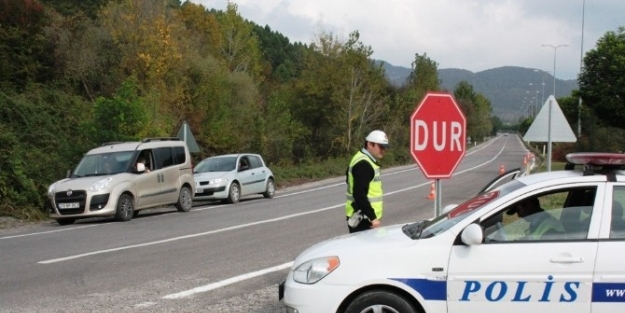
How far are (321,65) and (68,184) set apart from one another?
43.9 m

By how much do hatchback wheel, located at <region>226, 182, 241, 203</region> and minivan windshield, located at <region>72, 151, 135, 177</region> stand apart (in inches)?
191

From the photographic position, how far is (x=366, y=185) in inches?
286

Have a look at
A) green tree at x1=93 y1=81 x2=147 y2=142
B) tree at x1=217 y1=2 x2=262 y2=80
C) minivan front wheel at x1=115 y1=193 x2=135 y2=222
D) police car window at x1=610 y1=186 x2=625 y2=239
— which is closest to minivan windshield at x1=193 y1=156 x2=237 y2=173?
green tree at x1=93 y1=81 x2=147 y2=142

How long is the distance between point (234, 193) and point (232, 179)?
0.48 meters

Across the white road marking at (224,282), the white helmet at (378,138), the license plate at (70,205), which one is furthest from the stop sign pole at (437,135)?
the license plate at (70,205)

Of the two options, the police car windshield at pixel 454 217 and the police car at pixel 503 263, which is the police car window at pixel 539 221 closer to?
the police car at pixel 503 263

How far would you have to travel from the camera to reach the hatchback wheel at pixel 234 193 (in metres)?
22.8

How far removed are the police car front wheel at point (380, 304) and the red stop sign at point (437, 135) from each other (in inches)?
137

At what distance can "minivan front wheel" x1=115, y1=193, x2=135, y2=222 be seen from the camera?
1727cm

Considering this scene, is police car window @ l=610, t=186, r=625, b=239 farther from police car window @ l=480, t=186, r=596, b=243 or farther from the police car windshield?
the police car windshield

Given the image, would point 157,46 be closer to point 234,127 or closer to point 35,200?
point 234,127

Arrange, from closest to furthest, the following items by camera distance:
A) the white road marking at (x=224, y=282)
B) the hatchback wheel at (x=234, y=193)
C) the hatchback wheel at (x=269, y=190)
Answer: the white road marking at (x=224, y=282) → the hatchback wheel at (x=234, y=193) → the hatchback wheel at (x=269, y=190)

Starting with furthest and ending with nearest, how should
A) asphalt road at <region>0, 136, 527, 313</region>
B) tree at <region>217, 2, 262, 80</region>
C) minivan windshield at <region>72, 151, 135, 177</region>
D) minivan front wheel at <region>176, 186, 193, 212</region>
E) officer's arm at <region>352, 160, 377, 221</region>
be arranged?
1. tree at <region>217, 2, 262, 80</region>
2. minivan front wheel at <region>176, 186, 193, 212</region>
3. minivan windshield at <region>72, 151, 135, 177</region>
4. asphalt road at <region>0, 136, 527, 313</region>
5. officer's arm at <region>352, 160, 377, 221</region>

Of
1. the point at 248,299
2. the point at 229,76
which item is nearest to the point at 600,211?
the point at 248,299
